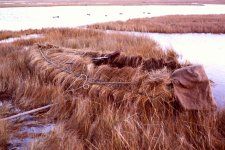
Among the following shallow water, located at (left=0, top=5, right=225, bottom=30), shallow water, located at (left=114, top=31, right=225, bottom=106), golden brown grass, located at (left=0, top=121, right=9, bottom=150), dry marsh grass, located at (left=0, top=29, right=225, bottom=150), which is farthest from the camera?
shallow water, located at (left=0, top=5, right=225, bottom=30)

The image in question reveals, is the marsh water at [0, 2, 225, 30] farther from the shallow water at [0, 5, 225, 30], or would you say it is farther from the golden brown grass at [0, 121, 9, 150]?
the golden brown grass at [0, 121, 9, 150]

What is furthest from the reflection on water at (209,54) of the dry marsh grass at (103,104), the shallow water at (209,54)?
the dry marsh grass at (103,104)

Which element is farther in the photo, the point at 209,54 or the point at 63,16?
the point at 63,16

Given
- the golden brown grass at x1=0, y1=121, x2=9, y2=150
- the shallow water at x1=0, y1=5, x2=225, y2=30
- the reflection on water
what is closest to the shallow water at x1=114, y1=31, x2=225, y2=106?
the reflection on water

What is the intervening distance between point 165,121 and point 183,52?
667 centimetres

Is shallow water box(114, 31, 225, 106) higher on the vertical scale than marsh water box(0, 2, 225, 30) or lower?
lower

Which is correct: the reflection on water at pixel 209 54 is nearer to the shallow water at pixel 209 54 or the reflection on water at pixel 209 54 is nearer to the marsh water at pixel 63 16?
the shallow water at pixel 209 54

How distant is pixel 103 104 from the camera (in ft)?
16.9

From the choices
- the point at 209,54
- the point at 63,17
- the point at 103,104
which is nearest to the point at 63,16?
the point at 63,17

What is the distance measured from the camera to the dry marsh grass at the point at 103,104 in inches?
148

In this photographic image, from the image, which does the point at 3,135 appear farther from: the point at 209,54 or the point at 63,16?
the point at 63,16

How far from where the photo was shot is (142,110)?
188 inches

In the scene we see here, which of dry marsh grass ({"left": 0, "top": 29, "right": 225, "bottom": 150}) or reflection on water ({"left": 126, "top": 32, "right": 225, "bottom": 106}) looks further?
reflection on water ({"left": 126, "top": 32, "right": 225, "bottom": 106})

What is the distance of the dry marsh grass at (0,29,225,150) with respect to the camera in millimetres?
3770
